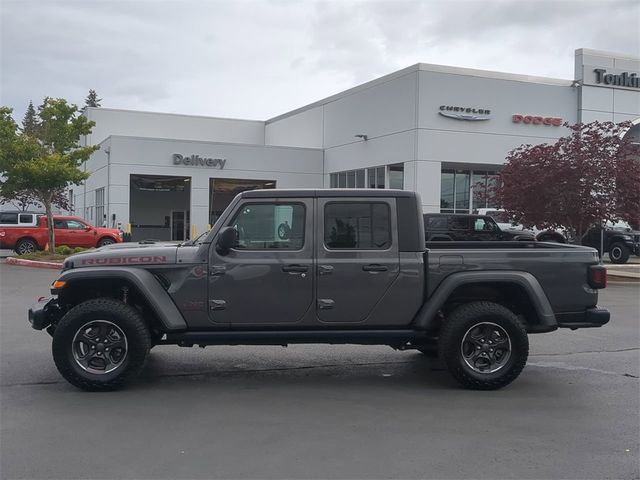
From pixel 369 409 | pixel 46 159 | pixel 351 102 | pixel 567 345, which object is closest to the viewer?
pixel 369 409

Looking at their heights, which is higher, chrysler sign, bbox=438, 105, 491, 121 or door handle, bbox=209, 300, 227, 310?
chrysler sign, bbox=438, 105, 491, 121

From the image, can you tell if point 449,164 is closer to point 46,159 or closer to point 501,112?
point 501,112

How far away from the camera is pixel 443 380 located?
6.90m

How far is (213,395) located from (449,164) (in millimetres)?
25770

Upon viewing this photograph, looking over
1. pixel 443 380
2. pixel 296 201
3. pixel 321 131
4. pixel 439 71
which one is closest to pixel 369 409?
pixel 443 380

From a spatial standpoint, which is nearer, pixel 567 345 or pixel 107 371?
pixel 107 371

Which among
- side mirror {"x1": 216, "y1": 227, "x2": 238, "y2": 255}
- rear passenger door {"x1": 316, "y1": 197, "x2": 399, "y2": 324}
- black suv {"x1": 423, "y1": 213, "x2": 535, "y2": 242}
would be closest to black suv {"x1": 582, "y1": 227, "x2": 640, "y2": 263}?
black suv {"x1": 423, "y1": 213, "x2": 535, "y2": 242}

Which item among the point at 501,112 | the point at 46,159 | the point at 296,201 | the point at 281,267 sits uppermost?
the point at 501,112

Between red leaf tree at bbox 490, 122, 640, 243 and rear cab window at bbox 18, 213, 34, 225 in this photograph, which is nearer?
red leaf tree at bbox 490, 122, 640, 243

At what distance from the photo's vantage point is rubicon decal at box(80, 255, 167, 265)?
20.1ft

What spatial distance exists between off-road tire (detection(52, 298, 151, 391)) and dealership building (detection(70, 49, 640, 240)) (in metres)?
20.3

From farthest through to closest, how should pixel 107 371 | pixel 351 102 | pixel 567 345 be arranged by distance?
pixel 351 102 < pixel 567 345 < pixel 107 371

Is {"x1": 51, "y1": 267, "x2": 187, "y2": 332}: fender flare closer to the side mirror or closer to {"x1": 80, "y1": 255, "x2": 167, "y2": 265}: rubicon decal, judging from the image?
{"x1": 80, "y1": 255, "x2": 167, "y2": 265}: rubicon decal

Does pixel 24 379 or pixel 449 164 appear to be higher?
pixel 449 164
